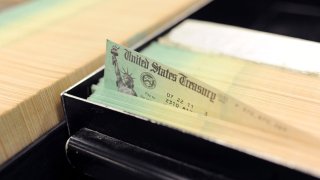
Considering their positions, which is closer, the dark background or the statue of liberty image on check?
the statue of liberty image on check

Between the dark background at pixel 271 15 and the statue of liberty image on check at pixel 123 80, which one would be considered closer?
the statue of liberty image on check at pixel 123 80

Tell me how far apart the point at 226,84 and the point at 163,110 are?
0.14 metres

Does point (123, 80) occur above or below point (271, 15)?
above

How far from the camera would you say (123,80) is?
0.59 metres

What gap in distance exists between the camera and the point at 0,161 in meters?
0.52

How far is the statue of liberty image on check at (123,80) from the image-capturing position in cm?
58

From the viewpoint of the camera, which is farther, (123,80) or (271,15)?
(271,15)

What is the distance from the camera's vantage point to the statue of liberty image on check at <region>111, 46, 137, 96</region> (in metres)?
0.58

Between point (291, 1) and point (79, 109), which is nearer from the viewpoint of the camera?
point (79, 109)

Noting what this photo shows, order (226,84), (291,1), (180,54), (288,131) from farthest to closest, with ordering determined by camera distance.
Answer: (291,1)
(180,54)
(226,84)
(288,131)

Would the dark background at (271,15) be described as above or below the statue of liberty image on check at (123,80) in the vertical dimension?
below

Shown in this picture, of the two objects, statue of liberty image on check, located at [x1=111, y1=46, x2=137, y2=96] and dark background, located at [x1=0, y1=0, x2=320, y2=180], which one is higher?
statue of liberty image on check, located at [x1=111, y1=46, x2=137, y2=96]

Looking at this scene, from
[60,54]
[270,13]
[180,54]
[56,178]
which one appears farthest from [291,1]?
[56,178]

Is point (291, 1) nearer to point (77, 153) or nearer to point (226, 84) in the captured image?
point (226, 84)
